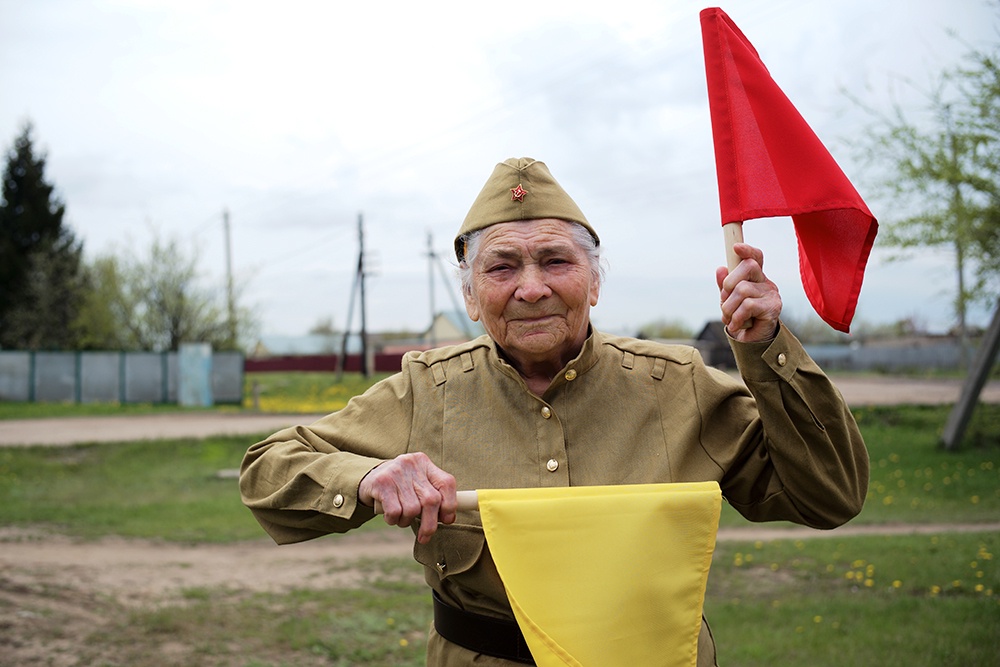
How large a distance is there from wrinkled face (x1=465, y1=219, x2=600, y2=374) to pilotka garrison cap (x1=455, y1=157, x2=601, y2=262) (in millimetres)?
28

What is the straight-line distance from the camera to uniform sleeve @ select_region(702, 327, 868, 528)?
6.98 feet

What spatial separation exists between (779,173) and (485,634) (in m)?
1.51

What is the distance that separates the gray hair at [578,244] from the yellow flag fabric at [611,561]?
740 millimetres

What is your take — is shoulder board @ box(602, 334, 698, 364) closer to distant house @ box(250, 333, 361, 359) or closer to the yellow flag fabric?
→ the yellow flag fabric

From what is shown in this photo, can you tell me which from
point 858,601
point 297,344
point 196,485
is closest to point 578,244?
point 858,601

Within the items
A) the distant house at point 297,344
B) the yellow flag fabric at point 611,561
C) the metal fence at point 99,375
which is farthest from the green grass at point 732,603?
the distant house at point 297,344

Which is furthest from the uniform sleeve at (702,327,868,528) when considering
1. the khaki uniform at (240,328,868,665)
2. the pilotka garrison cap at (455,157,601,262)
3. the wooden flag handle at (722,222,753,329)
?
the pilotka garrison cap at (455,157,601,262)

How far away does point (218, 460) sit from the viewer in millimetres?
16953

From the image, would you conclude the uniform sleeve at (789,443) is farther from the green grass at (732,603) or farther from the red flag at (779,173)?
the green grass at (732,603)

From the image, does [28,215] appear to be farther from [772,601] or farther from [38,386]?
[772,601]

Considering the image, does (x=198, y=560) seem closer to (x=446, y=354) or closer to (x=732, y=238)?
(x=446, y=354)

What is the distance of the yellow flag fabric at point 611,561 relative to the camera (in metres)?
2.18

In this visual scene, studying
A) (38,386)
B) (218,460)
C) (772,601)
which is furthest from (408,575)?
(38,386)

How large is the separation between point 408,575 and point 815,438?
676 centimetres
